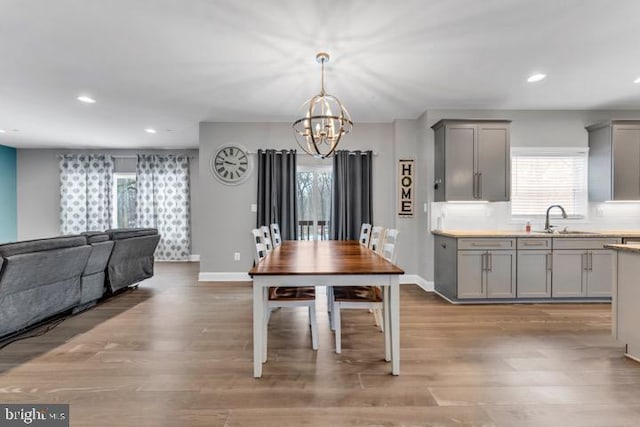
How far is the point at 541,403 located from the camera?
1.83m

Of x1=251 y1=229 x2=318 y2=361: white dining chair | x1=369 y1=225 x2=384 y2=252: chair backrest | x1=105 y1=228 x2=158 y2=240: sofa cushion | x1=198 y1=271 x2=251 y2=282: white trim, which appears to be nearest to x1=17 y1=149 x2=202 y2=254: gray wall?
x1=198 y1=271 x2=251 y2=282: white trim

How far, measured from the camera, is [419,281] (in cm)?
476

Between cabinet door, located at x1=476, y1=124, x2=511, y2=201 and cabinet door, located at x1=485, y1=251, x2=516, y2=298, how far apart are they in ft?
2.76

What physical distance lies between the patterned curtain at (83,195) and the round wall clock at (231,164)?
3725 millimetres

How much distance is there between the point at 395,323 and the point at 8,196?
8835mm

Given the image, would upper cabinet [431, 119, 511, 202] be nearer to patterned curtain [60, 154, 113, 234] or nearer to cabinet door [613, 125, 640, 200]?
cabinet door [613, 125, 640, 200]

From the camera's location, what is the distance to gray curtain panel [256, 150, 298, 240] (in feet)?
16.4

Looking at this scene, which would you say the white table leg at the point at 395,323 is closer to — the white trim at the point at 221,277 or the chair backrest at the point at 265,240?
the chair backrest at the point at 265,240

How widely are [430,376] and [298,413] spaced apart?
0.94 metres

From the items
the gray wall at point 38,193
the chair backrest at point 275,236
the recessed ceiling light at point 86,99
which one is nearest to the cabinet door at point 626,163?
the chair backrest at point 275,236

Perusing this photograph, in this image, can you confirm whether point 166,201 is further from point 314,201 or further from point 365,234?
point 365,234

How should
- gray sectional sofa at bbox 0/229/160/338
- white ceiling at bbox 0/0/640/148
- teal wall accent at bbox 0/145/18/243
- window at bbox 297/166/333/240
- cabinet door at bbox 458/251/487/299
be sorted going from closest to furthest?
white ceiling at bbox 0/0/640/148, gray sectional sofa at bbox 0/229/160/338, cabinet door at bbox 458/251/487/299, window at bbox 297/166/333/240, teal wall accent at bbox 0/145/18/243

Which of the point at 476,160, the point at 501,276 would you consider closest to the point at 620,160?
the point at 476,160

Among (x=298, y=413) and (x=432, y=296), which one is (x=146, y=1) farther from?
(x=432, y=296)
